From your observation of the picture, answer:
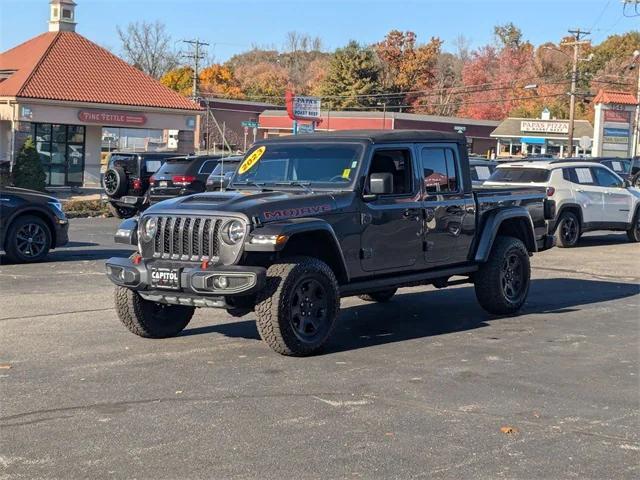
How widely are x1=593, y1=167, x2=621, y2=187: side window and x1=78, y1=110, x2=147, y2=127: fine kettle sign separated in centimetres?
2287

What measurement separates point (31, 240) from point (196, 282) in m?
7.60

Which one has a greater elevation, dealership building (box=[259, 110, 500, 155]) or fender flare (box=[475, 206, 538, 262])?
dealership building (box=[259, 110, 500, 155])

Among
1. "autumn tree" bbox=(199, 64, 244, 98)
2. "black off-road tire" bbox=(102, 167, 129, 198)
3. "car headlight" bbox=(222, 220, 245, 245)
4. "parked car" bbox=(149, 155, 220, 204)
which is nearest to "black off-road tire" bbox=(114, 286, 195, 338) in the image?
"car headlight" bbox=(222, 220, 245, 245)

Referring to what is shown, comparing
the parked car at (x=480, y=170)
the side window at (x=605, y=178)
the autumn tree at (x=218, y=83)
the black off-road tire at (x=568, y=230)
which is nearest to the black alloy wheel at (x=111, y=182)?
the parked car at (x=480, y=170)

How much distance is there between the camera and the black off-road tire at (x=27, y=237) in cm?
1406

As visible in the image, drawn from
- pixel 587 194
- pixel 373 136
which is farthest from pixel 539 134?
pixel 373 136

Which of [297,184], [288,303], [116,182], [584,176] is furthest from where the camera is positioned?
[116,182]

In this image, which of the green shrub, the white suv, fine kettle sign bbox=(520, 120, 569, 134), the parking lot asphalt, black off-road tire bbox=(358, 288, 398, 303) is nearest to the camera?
the parking lot asphalt

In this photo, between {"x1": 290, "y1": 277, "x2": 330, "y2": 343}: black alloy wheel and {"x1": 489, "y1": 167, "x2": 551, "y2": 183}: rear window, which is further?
{"x1": 489, "y1": 167, "x2": 551, "y2": 183}: rear window

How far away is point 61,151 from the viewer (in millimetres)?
36281

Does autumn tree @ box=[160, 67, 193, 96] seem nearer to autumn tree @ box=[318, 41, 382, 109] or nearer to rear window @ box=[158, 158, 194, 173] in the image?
autumn tree @ box=[318, 41, 382, 109]

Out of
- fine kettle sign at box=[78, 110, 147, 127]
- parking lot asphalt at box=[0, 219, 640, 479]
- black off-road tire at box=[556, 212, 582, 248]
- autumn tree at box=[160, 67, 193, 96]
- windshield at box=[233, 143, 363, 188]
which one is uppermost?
autumn tree at box=[160, 67, 193, 96]

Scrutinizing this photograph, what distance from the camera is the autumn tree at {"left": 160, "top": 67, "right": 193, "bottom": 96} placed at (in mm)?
87188

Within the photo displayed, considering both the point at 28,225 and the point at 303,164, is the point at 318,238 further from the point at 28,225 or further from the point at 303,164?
the point at 28,225
